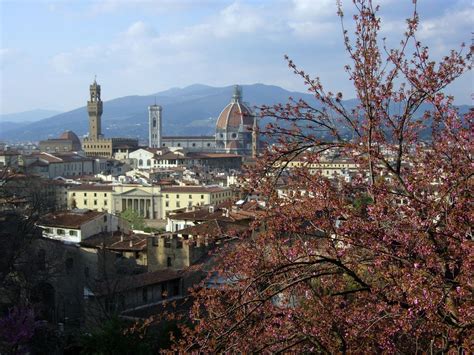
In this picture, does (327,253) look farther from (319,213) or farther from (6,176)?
(6,176)

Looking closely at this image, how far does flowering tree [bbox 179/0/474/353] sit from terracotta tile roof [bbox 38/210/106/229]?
78.6 feet

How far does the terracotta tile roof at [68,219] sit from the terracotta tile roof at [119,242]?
3.20 feet

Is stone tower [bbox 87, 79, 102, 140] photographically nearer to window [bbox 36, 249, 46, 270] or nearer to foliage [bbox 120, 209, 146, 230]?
foliage [bbox 120, 209, 146, 230]

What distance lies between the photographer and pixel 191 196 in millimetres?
52969

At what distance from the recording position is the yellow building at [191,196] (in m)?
52.3

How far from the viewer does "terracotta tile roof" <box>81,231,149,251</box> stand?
2538 cm

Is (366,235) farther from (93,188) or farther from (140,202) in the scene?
(93,188)

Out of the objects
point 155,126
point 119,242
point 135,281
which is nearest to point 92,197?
point 119,242

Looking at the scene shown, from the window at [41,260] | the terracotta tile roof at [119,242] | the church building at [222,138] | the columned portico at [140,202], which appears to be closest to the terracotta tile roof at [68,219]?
the terracotta tile roof at [119,242]

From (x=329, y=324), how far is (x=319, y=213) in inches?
38.2

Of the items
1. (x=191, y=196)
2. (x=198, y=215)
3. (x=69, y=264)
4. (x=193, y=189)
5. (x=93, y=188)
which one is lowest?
(x=191, y=196)

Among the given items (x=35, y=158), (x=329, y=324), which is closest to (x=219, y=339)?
(x=329, y=324)

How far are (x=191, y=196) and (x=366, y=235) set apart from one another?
47746mm

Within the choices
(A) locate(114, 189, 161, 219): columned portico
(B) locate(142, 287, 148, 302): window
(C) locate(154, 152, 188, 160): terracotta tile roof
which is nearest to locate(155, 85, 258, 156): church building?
(C) locate(154, 152, 188, 160): terracotta tile roof
